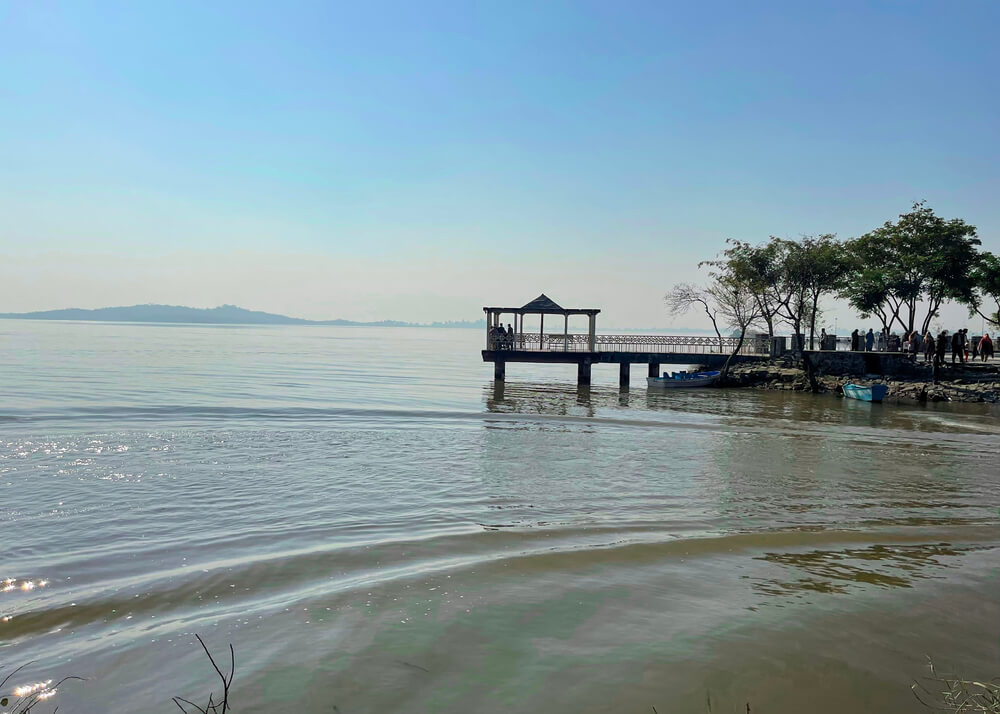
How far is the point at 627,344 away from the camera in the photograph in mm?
41031

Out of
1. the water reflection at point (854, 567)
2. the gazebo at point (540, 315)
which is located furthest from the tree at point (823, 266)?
the water reflection at point (854, 567)

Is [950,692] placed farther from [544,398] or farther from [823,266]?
[823,266]

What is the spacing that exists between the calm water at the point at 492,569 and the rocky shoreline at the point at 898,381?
14.9m

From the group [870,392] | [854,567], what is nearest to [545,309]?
[870,392]

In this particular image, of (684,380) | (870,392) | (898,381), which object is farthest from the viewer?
(684,380)

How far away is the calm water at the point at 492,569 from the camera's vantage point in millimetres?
5496

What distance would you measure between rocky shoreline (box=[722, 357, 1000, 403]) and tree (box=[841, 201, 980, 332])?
7.39 m

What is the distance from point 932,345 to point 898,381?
3.44 metres

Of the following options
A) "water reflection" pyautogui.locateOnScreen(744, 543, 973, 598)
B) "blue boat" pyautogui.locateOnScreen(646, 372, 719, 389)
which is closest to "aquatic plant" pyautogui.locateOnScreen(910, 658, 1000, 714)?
"water reflection" pyautogui.locateOnScreen(744, 543, 973, 598)

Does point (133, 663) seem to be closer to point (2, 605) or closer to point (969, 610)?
point (2, 605)

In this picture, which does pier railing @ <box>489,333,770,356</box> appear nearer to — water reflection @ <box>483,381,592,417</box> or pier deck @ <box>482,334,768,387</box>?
pier deck @ <box>482,334,768,387</box>

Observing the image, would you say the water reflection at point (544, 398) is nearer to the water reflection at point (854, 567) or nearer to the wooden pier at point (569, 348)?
the wooden pier at point (569, 348)

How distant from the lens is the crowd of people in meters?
35.2

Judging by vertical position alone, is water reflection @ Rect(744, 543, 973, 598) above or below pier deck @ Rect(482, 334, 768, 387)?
below
